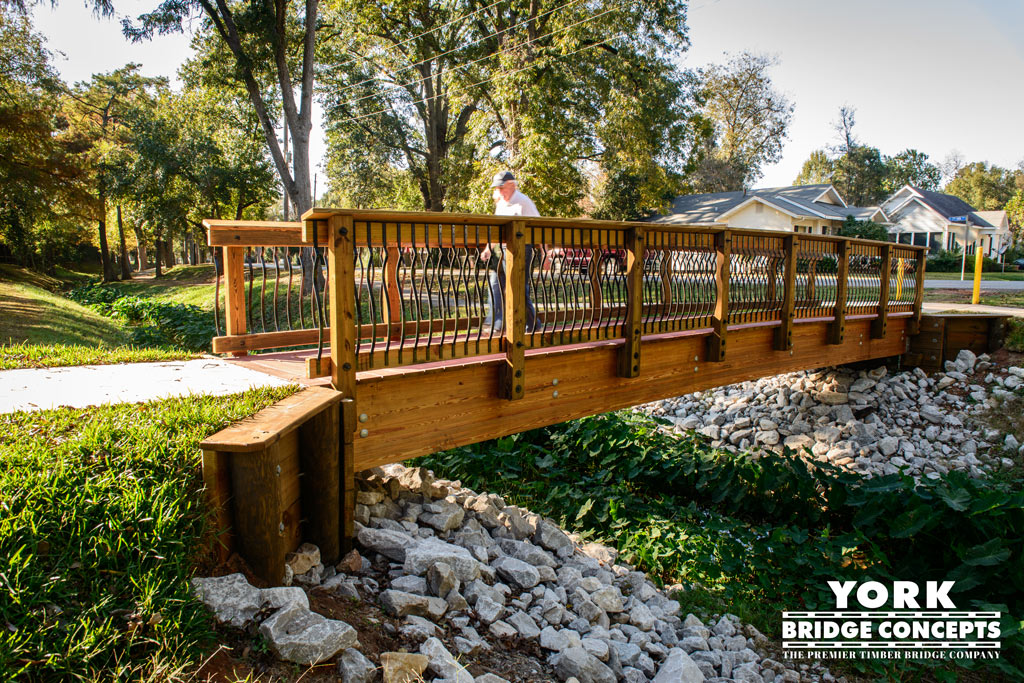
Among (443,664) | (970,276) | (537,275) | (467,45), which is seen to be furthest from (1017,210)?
(443,664)

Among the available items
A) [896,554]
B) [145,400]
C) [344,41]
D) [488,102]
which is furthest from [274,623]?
[344,41]

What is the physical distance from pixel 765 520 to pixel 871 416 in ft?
16.6

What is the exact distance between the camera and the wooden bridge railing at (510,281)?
4.50m

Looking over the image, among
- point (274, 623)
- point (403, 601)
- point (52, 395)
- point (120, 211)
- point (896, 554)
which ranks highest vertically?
point (120, 211)

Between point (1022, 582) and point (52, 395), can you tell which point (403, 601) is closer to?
point (52, 395)

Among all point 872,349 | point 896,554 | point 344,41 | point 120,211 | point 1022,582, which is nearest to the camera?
point 1022,582

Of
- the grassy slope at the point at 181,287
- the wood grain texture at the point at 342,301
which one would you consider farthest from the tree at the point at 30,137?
the wood grain texture at the point at 342,301

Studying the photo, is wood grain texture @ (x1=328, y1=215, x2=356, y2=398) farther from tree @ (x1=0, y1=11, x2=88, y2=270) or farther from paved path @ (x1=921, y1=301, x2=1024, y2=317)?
Result: tree @ (x1=0, y1=11, x2=88, y2=270)

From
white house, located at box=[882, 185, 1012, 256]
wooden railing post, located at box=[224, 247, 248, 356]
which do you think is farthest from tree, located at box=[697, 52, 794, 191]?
wooden railing post, located at box=[224, 247, 248, 356]

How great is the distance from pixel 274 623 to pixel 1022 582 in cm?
553

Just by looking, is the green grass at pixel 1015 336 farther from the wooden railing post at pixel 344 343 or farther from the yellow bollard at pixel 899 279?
the wooden railing post at pixel 344 343

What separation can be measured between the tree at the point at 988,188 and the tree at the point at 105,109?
2649 inches

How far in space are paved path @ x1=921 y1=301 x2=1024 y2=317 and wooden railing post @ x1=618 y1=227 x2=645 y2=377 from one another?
10103 mm

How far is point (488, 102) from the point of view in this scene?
21.4m
